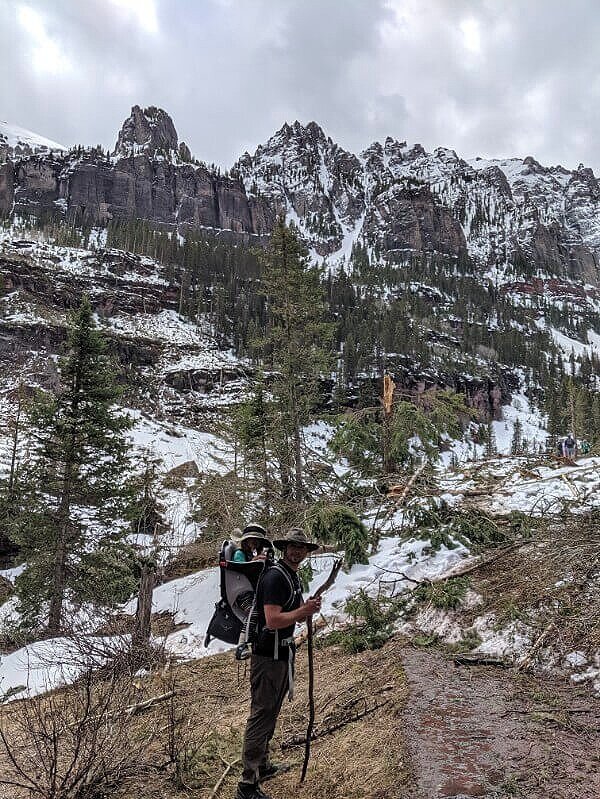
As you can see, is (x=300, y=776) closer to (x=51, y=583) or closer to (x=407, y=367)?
(x=51, y=583)

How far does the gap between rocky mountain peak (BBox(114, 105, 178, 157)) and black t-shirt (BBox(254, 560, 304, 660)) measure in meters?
197

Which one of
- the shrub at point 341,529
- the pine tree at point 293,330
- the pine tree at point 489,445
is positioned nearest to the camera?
the shrub at point 341,529

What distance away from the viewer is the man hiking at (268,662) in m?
3.33

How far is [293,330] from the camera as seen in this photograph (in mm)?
15797

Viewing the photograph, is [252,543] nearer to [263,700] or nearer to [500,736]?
[263,700]

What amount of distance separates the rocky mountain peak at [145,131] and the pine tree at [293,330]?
184 m

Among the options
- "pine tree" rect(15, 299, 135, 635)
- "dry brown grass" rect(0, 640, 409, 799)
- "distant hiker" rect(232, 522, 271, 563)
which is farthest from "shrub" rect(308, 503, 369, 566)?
"pine tree" rect(15, 299, 135, 635)

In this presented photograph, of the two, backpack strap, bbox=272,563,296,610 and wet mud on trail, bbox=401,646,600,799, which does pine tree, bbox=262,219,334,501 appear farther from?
backpack strap, bbox=272,563,296,610

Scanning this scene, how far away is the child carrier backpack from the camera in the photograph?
355 centimetres

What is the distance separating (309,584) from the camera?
9812mm

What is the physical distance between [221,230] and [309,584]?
555 ft

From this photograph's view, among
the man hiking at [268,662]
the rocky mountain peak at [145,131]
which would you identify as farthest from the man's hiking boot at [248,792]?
the rocky mountain peak at [145,131]

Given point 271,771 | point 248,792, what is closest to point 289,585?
point 248,792

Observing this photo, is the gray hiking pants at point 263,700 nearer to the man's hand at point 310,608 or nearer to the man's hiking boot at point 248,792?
the man's hiking boot at point 248,792
